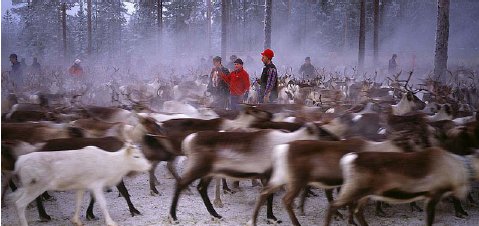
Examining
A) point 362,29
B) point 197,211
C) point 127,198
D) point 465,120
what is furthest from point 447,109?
point 362,29

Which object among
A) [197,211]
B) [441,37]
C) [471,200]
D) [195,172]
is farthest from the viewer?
[441,37]

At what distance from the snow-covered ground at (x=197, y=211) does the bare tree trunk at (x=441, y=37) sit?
22.2 feet

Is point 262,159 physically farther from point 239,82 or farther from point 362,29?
point 362,29

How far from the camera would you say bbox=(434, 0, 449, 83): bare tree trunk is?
12562 millimetres

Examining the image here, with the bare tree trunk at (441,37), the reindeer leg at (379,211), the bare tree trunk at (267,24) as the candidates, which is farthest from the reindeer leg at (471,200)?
the bare tree trunk at (267,24)

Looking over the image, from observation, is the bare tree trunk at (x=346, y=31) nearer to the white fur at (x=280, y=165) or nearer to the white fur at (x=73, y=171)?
the white fur at (x=280, y=165)

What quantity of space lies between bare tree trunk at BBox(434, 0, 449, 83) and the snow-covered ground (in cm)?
677

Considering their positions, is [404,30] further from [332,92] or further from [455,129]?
[455,129]

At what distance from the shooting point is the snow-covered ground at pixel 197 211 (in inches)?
227

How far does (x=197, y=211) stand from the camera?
6117 mm

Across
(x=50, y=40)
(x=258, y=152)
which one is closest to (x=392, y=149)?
(x=258, y=152)

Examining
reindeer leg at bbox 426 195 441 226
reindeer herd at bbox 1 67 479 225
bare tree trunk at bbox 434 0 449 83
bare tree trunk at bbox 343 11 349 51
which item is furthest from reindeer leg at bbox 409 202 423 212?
bare tree trunk at bbox 343 11 349 51

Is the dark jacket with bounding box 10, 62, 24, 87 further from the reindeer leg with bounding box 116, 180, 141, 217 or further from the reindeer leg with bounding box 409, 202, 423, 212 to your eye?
the reindeer leg with bounding box 409, 202, 423, 212

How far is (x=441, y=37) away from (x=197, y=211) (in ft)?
29.5
